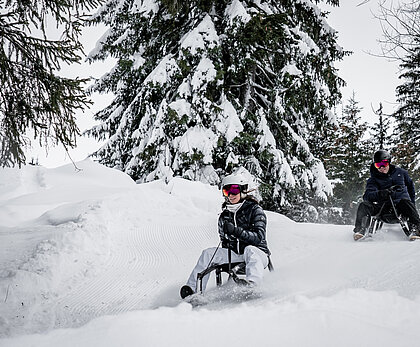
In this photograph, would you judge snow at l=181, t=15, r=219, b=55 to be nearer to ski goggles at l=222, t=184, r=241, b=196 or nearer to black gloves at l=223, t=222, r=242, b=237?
ski goggles at l=222, t=184, r=241, b=196

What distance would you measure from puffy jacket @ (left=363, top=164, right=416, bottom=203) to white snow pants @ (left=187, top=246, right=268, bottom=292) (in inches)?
115

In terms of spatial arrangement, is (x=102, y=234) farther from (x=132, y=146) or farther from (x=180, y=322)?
(x=132, y=146)

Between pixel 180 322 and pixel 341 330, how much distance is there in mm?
1064

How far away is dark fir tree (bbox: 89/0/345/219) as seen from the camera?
9.91 metres

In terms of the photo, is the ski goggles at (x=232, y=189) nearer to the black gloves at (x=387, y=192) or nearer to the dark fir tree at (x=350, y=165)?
the black gloves at (x=387, y=192)

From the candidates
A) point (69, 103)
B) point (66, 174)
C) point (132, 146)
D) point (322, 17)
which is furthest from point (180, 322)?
point (322, 17)

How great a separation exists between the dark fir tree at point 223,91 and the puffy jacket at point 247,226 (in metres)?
5.52

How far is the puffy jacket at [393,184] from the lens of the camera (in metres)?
5.76

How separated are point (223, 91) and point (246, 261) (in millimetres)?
7553

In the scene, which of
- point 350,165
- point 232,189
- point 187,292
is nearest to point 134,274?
point 187,292

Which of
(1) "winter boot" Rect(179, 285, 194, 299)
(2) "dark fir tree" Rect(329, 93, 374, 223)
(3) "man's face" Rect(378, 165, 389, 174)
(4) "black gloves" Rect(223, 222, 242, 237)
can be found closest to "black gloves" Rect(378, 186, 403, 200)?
(3) "man's face" Rect(378, 165, 389, 174)

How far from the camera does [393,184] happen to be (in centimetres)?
587

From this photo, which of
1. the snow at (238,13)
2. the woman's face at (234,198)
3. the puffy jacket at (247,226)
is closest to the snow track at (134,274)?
the puffy jacket at (247,226)

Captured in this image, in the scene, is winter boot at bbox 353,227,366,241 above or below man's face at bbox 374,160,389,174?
below
